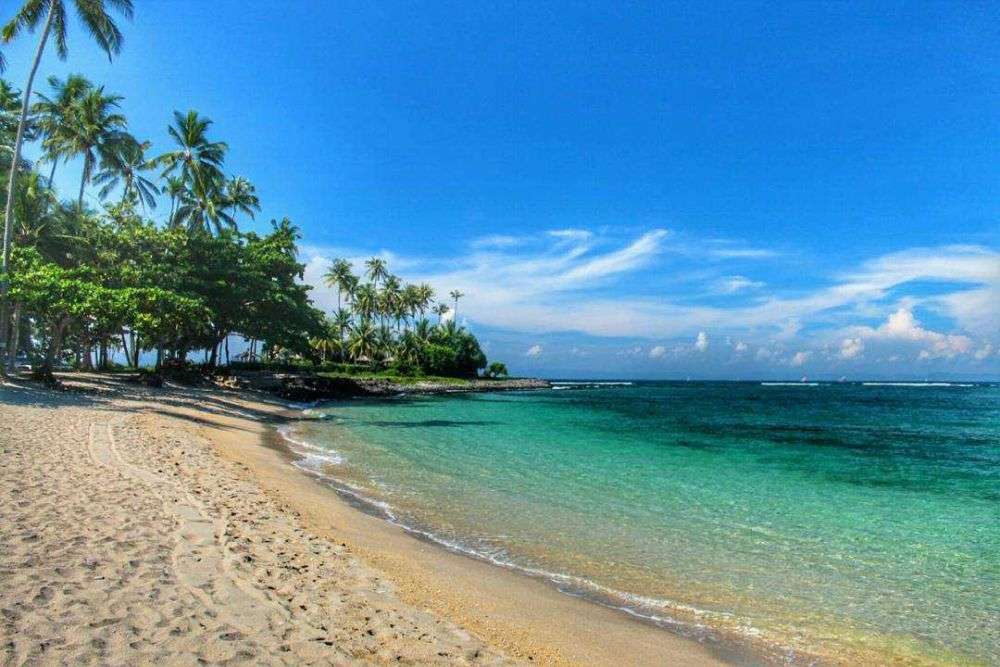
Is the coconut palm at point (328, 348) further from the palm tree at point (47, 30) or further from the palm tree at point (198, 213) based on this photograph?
the palm tree at point (47, 30)

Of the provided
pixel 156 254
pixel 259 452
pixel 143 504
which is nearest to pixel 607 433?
pixel 259 452

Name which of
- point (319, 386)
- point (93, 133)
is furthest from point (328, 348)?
point (93, 133)

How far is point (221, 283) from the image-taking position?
3569 cm

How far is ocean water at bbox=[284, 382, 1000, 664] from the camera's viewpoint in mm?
6574

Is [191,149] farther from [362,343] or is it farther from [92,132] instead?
[362,343]

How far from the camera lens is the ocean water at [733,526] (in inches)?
259

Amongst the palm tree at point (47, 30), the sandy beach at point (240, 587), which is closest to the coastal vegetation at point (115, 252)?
the palm tree at point (47, 30)

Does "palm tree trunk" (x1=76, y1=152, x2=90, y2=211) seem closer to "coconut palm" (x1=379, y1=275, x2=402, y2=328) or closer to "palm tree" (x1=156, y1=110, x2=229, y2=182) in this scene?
"palm tree" (x1=156, y1=110, x2=229, y2=182)

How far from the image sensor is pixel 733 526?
10789 millimetres

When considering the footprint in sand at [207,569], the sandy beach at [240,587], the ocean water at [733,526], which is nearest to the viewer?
the sandy beach at [240,587]

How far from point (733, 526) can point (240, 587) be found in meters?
9.23

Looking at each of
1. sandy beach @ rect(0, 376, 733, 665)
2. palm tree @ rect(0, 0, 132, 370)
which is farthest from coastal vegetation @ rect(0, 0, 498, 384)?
sandy beach @ rect(0, 376, 733, 665)

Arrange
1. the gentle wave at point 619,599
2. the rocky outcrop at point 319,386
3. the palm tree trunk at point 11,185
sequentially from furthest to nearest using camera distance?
1. the rocky outcrop at point 319,386
2. the palm tree trunk at point 11,185
3. the gentle wave at point 619,599

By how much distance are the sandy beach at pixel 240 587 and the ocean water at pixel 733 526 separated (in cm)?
114
